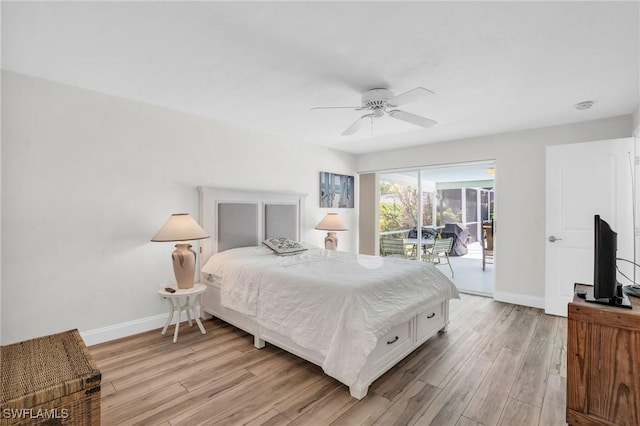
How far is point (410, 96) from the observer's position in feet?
7.41

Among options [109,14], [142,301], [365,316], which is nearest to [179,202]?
[142,301]

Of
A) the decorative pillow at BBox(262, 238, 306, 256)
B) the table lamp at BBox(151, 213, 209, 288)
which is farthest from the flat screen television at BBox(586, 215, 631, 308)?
the table lamp at BBox(151, 213, 209, 288)

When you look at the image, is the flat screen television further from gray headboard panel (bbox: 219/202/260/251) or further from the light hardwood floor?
gray headboard panel (bbox: 219/202/260/251)

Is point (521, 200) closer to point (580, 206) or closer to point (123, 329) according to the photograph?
point (580, 206)

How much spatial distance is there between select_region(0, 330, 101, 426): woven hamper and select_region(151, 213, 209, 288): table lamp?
1.47 metres

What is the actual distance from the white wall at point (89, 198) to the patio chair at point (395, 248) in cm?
318

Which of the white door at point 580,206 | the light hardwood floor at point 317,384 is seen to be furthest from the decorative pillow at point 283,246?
the white door at point 580,206

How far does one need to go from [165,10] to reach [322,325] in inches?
85.9

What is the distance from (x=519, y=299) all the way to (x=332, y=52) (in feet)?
12.9

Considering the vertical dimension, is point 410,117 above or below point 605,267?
above

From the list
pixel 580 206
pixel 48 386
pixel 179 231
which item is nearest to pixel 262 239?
pixel 179 231

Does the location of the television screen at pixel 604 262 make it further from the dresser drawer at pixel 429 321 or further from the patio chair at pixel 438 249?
the patio chair at pixel 438 249

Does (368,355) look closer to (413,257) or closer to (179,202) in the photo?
(179,202)

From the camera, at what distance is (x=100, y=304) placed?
280 centimetres
